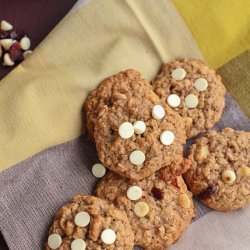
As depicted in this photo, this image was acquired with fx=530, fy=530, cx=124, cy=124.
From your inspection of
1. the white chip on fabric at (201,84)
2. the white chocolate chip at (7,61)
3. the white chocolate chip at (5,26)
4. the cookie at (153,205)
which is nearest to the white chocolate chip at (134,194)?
the cookie at (153,205)

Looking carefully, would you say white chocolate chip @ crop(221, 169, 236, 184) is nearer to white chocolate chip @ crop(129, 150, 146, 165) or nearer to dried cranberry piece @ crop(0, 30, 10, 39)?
white chocolate chip @ crop(129, 150, 146, 165)

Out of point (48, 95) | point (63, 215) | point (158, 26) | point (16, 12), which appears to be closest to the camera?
point (63, 215)

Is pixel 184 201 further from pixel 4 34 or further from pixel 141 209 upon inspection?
pixel 4 34

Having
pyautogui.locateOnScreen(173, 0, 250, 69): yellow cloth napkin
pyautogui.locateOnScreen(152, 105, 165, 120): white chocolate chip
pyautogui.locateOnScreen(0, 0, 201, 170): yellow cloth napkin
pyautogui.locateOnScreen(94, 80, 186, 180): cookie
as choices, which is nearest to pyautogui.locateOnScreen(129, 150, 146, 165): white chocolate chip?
pyautogui.locateOnScreen(94, 80, 186, 180): cookie

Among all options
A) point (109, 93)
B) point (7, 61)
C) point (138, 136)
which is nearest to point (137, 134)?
point (138, 136)

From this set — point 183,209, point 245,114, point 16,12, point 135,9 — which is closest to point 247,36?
point 245,114

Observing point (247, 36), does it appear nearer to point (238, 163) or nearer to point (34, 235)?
point (238, 163)
